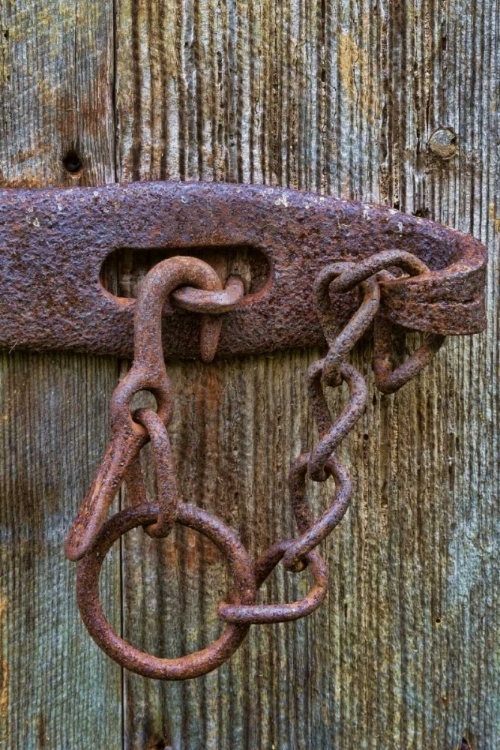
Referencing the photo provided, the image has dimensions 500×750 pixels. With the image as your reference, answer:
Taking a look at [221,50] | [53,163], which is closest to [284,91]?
[221,50]

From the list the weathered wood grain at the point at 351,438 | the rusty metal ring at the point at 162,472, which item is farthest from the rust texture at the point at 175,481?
the weathered wood grain at the point at 351,438

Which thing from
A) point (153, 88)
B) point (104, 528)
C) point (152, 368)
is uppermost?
point (153, 88)

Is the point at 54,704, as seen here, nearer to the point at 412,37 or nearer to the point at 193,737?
the point at 193,737

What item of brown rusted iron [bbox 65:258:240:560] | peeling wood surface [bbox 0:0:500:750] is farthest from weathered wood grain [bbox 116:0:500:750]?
brown rusted iron [bbox 65:258:240:560]

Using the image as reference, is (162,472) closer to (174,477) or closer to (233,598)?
(174,477)

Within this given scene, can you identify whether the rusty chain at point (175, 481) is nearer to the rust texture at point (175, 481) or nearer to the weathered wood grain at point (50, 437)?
the rust texture at point (175, 481)

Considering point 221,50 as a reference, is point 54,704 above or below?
below

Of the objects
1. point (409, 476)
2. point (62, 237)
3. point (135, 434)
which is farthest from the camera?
point (409, 476)
